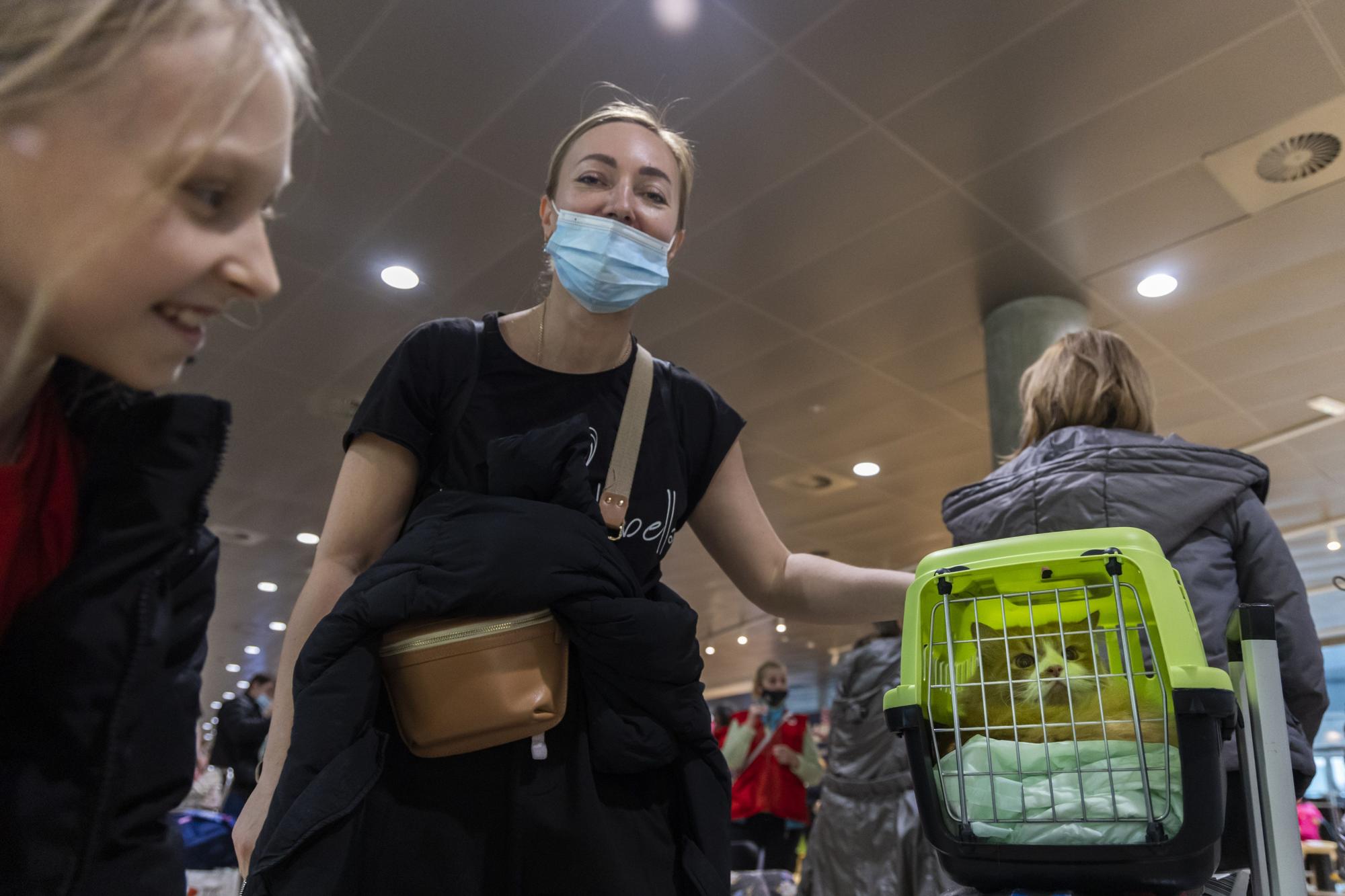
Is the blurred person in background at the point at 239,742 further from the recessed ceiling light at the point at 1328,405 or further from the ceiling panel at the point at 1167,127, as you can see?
the recessed ceiling light at the point at 1328,405

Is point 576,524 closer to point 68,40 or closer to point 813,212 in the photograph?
point 68,40

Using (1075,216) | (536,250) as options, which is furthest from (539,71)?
(1075,216)

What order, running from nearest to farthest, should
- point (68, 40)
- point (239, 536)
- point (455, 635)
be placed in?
point (68, 40)
point (455, 635)
point (239, 536)

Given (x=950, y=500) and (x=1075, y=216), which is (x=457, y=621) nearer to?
(x=950, y=500)

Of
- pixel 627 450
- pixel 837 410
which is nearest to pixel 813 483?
pixel 837 410

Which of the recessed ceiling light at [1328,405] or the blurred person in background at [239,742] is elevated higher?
the recessed ceiling light at [1328,405]

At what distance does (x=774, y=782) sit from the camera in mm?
5527

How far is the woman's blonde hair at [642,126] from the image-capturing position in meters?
1.51

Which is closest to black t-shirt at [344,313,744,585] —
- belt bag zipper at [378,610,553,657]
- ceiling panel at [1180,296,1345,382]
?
belt bag zipper at [378,610,553,657]

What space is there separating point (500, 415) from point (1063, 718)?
91cm

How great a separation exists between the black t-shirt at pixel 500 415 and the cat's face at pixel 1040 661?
1.66 ft

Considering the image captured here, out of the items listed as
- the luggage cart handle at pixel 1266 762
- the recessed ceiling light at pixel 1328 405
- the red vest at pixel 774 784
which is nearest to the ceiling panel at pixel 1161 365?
the recessed ceiling light at pixel 1328 405

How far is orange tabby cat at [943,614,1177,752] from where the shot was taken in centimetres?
126

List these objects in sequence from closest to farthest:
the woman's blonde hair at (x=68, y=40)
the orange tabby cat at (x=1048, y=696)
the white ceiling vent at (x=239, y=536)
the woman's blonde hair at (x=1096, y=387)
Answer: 1. the woman's blonde hair at (x=68, y=40)
2. the orange tabby cat at (x=1048, y=696)
3. the woman's blonde hair at (x=1096, y=387)
4. the white ceiling vent at (x=239, y=536)
